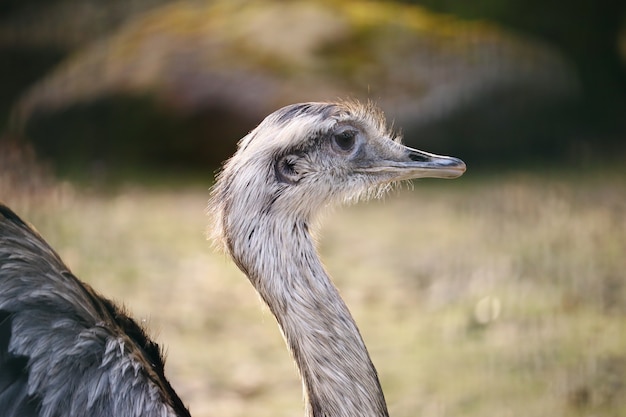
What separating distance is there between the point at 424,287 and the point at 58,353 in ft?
8.86

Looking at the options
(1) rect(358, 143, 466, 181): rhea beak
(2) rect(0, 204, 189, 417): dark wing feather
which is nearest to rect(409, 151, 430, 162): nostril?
(1) rect(358, 143, 466, 181): rhea beak

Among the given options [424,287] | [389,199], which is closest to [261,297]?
[424,287]

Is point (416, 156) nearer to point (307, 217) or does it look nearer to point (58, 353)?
point (307, 217)

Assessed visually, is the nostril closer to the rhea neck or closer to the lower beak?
the lower beak

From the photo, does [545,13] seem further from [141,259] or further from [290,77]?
[141,259]

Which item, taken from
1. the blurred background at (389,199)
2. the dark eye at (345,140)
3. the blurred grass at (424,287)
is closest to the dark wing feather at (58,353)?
the dark eye at (345,140)

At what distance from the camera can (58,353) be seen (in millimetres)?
2080

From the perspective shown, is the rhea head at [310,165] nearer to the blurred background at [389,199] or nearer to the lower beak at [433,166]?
the lower beak at [433,166]

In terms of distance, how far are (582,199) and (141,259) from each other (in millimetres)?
2397

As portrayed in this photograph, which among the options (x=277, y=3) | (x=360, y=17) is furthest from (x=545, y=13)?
(x=277, y=3)

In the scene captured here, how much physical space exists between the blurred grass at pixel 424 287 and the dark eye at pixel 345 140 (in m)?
1.00

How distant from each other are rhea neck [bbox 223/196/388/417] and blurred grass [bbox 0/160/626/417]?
1.03 m

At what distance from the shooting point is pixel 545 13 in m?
7.34

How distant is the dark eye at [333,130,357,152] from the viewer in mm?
2441
